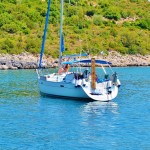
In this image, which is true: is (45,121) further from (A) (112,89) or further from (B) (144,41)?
(B) (144,41)

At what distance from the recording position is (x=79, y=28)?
280 feet

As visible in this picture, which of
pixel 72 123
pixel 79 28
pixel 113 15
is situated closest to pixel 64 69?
pixel 72 123

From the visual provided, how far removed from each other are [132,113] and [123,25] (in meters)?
64.0

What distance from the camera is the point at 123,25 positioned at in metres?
91.8

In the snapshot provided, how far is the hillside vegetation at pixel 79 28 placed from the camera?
75125 mm

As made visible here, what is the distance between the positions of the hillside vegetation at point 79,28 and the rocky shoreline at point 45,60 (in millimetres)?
1561

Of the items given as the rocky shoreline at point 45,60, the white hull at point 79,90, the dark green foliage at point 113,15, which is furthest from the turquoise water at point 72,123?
the dark green foliage at point 113,15

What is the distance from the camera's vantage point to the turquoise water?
2131 cm

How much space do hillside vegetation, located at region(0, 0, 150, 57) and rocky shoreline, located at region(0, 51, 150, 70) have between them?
1.56 metres

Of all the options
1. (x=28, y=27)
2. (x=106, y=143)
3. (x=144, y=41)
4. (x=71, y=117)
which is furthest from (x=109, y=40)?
(x=106, y=143)

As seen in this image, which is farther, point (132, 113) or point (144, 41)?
point (144, 41)

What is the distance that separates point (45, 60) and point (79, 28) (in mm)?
16789

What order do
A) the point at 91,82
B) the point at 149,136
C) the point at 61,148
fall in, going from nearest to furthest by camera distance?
the point at 61,148
the point at 149,136
the point at 91,82

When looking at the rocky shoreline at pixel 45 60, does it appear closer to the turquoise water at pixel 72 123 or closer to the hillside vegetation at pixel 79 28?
the hillside vegetation at pixel 79 28
